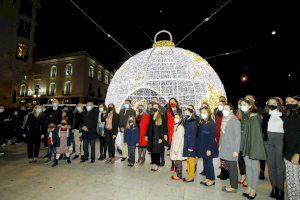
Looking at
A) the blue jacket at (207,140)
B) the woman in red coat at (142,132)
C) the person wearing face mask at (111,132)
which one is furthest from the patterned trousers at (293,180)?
the person wearing face mask at (111,132)

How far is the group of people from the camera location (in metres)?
4.91

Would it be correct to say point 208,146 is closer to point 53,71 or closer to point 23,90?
Answer: point 53,71

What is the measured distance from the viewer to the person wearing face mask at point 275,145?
495cm

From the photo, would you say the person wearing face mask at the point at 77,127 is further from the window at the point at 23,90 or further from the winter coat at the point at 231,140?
the window at the point at 23,90

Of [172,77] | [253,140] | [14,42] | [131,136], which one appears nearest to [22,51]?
[14,42]

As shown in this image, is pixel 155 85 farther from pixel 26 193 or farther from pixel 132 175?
pixel 26 193

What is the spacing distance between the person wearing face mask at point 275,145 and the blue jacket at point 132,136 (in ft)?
13.9

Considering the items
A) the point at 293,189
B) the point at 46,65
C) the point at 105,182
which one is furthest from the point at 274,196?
the point at 46,65

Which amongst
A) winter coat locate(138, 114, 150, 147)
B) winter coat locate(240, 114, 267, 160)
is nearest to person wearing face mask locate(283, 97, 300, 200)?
winter coat locate(240, 114, 267, 160)

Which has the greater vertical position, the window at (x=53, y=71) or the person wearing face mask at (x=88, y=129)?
the window at (x=53, y=71)

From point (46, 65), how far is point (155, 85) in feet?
121

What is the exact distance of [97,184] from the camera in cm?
566

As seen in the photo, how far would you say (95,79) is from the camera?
4131 centimetres

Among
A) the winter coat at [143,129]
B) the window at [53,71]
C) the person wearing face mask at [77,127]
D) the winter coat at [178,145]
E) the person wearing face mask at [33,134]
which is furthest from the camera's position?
the window at [53,71]
